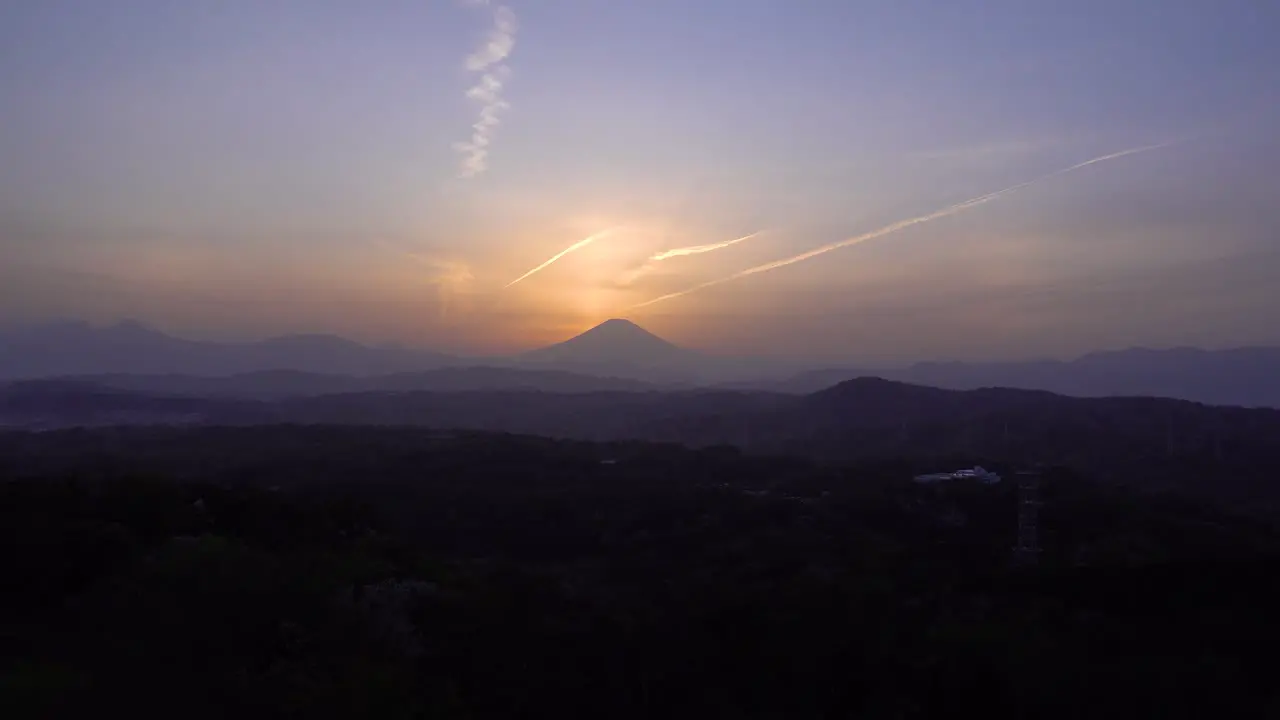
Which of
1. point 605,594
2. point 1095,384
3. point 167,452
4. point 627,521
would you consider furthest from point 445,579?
point 1095,384

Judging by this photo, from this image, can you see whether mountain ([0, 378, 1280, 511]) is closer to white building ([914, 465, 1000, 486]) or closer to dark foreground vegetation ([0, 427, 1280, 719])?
white building ([914, 465, 1000, 486])

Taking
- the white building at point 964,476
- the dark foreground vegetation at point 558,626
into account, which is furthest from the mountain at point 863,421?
the dark foreground vegetation at point 558,626

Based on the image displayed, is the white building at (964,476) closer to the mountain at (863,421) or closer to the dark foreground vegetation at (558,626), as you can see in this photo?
the mountain at (863,421)

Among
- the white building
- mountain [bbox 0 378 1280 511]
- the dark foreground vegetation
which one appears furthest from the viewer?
A: mountain [bbox 0 378 1280 511]

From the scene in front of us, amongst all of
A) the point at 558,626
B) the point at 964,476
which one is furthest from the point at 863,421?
the point at 558,626

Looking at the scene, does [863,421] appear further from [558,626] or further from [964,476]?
[558,626]

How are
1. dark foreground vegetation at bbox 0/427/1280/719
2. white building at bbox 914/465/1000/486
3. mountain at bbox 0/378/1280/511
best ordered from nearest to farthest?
dark foreground vegetation at bbox 0/427/1280/719 → white building at bbox 914/465/1000/486 → mountain at bbox 0/378/1280/511

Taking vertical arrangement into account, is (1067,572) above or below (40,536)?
below

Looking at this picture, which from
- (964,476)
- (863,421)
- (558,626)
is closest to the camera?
(558,626)

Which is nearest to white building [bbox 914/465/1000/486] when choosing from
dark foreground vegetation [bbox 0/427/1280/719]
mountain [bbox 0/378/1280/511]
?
mountain [bbox 0/378/1280/511]

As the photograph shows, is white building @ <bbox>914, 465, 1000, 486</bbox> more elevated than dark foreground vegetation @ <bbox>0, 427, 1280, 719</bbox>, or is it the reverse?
dark foreground vegetation @ <bbox>0, 427, 1280, 719</bbox>

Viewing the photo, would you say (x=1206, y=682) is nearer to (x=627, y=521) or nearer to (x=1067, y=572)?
(x=1067, y=572)
